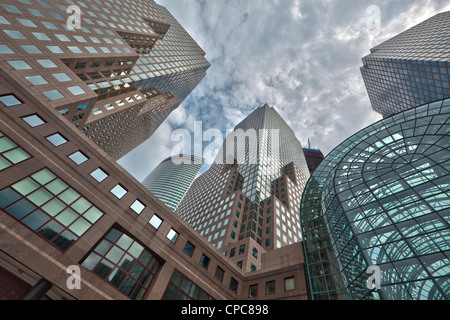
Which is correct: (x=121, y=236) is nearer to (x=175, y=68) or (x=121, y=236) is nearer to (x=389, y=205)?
(x=389, y=205)

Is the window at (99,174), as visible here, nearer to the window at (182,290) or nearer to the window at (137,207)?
the window at (137,207)

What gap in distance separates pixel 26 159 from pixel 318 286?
1194 inches

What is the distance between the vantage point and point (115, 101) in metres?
51.6

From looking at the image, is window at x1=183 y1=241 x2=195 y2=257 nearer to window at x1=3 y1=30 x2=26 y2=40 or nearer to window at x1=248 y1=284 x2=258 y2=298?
window at x1=248 y1=284 x2=258 y2=298

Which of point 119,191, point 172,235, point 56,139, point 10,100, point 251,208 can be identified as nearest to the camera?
point 10,100

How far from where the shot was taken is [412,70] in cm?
7144

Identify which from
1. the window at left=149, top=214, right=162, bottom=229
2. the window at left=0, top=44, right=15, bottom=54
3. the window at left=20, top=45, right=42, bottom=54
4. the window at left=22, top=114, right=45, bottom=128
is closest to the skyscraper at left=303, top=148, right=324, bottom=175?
the window at left=149, top=214, right=162, bottom=229

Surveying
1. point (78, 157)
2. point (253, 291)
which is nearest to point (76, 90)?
point (78, 157)

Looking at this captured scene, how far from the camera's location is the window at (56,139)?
20961mm

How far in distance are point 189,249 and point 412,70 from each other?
90.9 meters

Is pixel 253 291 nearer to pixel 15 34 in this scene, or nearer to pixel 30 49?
pixel 30 49
